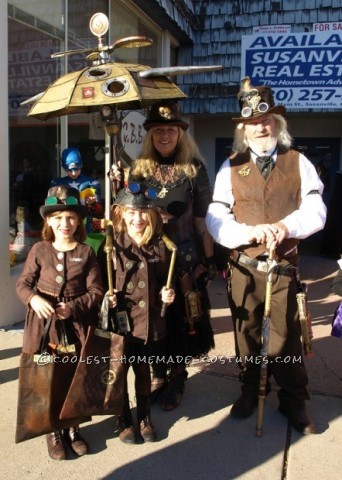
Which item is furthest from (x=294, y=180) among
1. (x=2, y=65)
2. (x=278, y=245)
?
(x=2, y=65)

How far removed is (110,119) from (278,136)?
100 cm

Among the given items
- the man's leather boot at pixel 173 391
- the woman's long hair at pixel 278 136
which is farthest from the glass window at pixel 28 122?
the woman's long hair at pixel 278 136

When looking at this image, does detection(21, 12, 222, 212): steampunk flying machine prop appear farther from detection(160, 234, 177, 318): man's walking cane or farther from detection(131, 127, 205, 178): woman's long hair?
detection(160, 234, 177, 318): man's walking cane

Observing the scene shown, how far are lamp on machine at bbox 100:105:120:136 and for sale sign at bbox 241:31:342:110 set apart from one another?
594 cm

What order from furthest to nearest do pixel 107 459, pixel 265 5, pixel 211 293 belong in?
pixel 265 5 < pixel 211 293 < pixel 107 459

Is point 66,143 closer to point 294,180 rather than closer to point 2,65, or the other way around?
point 2,65

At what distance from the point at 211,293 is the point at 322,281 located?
1.70m

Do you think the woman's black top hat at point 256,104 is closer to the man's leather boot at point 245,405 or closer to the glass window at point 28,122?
the man's leather boot at point 245,405

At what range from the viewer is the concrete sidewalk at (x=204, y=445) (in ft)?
8.33

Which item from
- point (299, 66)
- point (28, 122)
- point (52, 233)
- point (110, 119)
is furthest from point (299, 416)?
point (299, 66)

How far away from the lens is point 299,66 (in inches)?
328

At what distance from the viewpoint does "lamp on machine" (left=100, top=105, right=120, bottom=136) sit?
301 centimetres

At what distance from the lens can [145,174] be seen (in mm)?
3109

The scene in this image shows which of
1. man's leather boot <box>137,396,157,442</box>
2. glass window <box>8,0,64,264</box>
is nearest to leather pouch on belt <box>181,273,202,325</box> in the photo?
man's leather boot <box>137,396,157,442</box>
